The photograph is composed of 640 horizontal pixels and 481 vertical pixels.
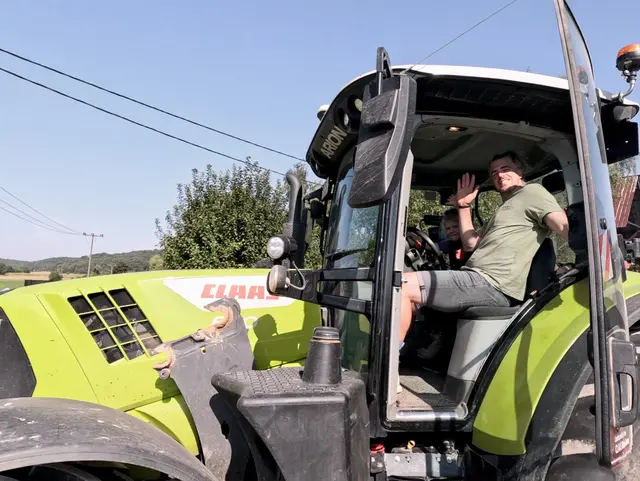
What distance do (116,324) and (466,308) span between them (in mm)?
1688

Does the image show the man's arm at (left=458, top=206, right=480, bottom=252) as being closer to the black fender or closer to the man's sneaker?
the man's sneaker

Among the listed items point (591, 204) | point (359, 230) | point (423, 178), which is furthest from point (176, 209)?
point (591, 204)

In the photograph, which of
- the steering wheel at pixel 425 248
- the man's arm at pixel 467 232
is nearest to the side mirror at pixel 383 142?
the man's arm at pixel 467 232

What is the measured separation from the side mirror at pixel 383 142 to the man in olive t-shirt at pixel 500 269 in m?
0.90

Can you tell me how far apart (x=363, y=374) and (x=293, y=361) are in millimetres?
566

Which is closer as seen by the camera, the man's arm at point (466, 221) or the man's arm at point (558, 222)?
the man's arm at point (558, 222)

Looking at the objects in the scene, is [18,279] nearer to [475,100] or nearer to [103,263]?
[103,263]

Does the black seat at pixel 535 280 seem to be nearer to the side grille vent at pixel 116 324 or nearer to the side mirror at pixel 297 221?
the side mirror at pixel 297 221

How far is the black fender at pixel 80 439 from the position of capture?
1.53 meters

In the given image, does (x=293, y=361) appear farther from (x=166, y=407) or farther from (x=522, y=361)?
(x=522, y=361)

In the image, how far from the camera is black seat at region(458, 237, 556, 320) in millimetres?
2471

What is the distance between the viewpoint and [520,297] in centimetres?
257

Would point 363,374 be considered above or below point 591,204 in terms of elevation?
below

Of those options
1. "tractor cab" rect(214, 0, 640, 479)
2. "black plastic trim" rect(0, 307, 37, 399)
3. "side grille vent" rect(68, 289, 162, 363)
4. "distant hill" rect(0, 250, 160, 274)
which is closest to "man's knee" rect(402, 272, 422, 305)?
"tractor cab" rect(214, 0, 640, 479)
